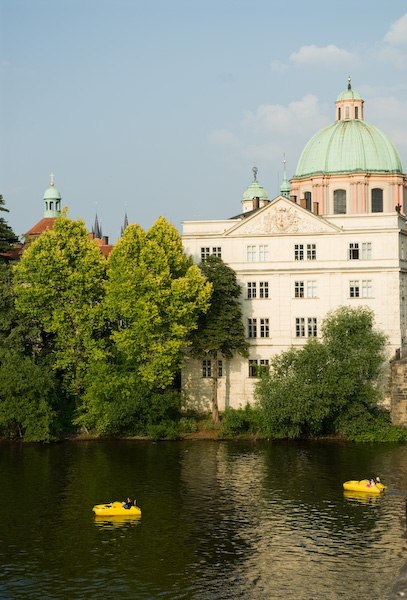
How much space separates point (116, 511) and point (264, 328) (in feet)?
109

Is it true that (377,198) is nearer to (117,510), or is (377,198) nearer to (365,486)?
(365,486)

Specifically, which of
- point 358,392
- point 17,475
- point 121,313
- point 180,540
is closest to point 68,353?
point 121,313

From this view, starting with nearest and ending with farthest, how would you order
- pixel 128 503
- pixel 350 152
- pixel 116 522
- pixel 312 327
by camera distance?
pixel 116 522 → pixel 128 503 → pixel 312 327 → pixel 350 152

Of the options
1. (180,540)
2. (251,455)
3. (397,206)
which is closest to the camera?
(180,540)

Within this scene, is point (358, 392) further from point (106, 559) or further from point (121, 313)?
point (106, 559)

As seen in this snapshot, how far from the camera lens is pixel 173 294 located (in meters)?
71.2

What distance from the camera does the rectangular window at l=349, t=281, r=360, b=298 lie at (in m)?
76.7

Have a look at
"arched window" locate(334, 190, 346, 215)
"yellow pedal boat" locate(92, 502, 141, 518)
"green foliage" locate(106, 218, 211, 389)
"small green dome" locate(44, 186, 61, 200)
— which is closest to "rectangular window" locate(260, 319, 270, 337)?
"green foliage" locate(106, 218, 211, 389)

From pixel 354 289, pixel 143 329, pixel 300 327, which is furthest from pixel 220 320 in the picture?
pixel 354 289

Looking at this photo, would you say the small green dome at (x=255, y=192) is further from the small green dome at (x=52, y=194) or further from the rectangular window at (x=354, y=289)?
the rectangular window at (x=354, y=289)

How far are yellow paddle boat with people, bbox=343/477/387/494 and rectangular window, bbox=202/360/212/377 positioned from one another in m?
26.7

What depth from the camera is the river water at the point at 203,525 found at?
120ft

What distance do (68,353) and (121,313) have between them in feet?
17.9

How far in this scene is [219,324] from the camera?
242 feet
